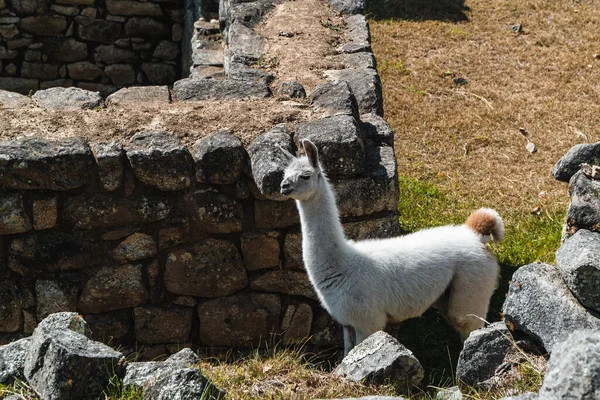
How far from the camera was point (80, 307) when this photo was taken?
609cm

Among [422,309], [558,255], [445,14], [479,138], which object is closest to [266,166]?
[422,309]

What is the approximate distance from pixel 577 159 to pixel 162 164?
8.87 ft

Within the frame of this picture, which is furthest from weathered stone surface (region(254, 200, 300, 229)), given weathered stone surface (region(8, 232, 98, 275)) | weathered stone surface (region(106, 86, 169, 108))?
weathered stone surface (region(106, 86, 169, 108))

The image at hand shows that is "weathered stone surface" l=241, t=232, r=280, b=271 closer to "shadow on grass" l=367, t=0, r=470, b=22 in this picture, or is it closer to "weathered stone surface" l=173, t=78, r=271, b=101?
"weathered stone surface" l=173, t=78, r=271, b=101

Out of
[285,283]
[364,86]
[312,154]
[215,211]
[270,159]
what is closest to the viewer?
→ [312,154]

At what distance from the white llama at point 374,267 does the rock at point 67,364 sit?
5.13ft

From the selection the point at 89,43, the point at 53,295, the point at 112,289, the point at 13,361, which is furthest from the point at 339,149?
the point at 89,43

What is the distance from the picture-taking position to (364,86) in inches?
291

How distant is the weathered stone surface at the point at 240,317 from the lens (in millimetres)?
6215

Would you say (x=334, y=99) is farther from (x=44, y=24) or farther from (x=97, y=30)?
(x=44, y=24)

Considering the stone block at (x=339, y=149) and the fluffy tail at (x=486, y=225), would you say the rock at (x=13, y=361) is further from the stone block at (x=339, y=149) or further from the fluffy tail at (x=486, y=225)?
the fluffy tail at (x=486, y=225)

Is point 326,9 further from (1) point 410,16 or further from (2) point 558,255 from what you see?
(2) point 558,255

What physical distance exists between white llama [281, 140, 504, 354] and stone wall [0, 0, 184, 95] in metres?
6.91

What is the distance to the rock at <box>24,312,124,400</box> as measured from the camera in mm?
3904
